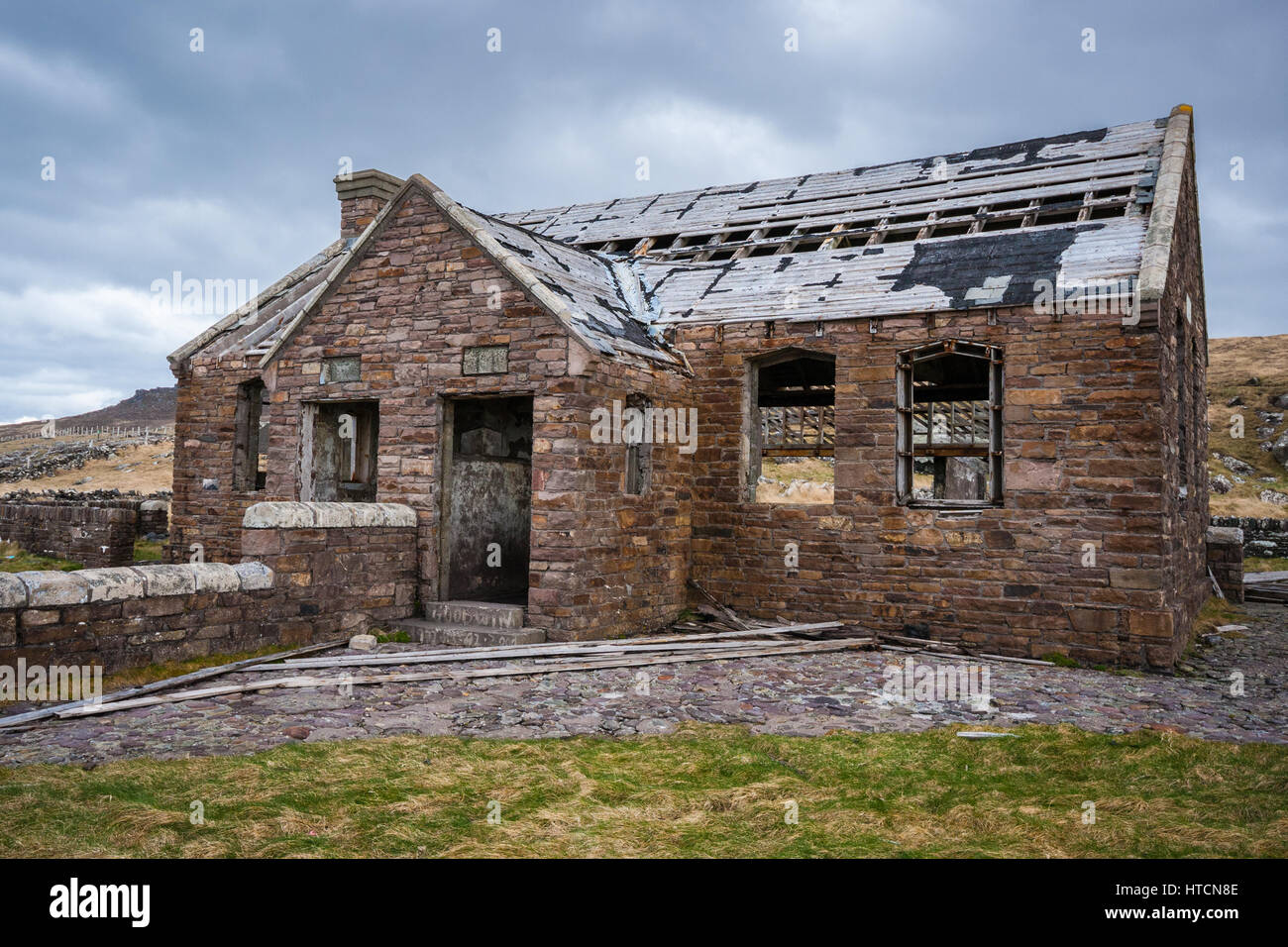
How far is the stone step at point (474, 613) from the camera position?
980cm

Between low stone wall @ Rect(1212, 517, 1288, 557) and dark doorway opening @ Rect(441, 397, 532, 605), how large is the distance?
1703 cm

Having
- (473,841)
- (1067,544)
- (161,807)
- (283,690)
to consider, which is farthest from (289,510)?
(1067,544)

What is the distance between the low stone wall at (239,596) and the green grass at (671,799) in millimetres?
2300

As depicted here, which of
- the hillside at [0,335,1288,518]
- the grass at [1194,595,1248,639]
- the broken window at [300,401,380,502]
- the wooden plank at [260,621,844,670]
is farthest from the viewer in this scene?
the hillside at [0,335,1288,518]

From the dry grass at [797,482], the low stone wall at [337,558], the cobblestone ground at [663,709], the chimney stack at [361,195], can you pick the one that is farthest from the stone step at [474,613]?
the dry grass at [797,482]

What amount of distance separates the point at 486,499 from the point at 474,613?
1983 millimetres

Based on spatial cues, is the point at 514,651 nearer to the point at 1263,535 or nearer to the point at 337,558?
the point at 337,558

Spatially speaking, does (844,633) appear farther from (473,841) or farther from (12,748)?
(12,748)

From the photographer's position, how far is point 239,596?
27.5 feet

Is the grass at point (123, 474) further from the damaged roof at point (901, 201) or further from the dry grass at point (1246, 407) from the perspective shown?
the dry grass at point (1246, 407)

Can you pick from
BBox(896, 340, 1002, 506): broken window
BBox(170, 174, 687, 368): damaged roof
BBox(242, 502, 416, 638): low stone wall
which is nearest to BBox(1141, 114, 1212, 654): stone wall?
BBox(896, 340, 1002, 506): broken window

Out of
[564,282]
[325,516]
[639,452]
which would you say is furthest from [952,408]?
[325,516]

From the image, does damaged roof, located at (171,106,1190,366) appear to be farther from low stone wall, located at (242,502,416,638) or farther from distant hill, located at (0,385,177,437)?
distant hill, located at (0,385,177,437)

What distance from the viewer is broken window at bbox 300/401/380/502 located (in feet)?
38.0
